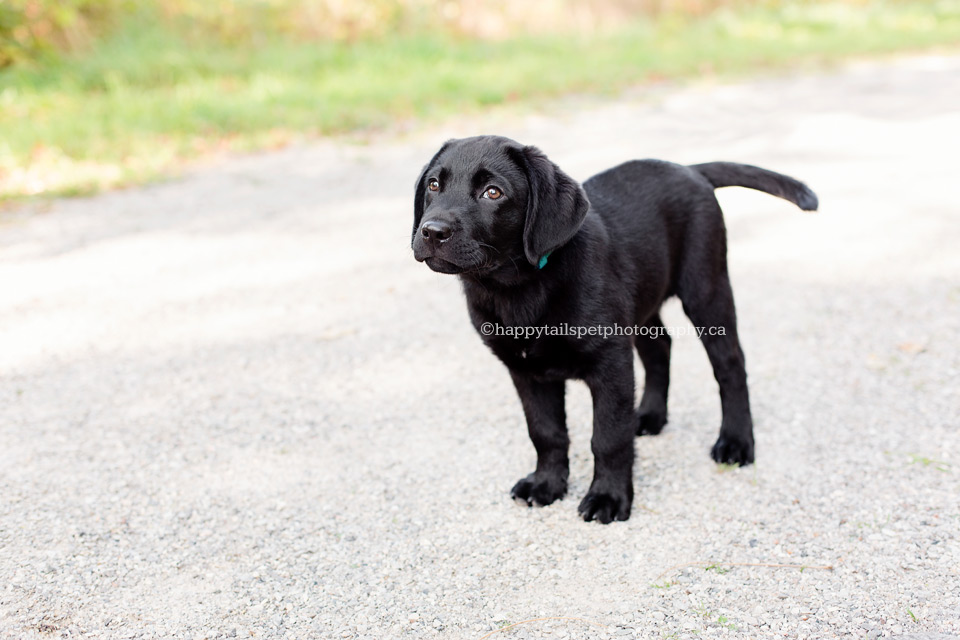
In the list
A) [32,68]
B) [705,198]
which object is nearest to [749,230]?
[705,198]

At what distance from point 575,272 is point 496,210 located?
0.33 m

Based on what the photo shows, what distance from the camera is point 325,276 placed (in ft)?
17.5

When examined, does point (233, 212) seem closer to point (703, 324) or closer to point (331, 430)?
point (331, 430)

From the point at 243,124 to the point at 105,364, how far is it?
4765 mm

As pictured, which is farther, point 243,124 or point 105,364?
point 243,124

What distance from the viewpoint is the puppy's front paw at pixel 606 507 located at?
2.86m

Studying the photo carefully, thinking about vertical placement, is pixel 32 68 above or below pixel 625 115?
above

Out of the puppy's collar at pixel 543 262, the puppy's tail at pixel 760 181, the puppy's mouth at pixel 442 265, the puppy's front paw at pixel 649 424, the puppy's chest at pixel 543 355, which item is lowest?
the puppy's front paw at pixel 649 424

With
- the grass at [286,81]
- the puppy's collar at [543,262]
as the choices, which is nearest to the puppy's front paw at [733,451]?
the puppy's collar at [543,262]

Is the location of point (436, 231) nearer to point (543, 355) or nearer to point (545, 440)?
point (543, 355)

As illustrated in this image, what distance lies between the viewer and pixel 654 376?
3.53m

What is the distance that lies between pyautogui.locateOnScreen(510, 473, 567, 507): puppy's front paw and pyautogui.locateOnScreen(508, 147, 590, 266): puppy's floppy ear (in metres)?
0.82

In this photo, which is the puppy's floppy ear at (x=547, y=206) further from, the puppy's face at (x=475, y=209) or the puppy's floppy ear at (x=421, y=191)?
the puppy's floppy ear at (x=421, y=191)

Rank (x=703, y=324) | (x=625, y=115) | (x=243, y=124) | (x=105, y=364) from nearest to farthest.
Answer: (x=703, y=324) < (x=105, y=364) < (x=243, y=124) < (x=625, y=115)
